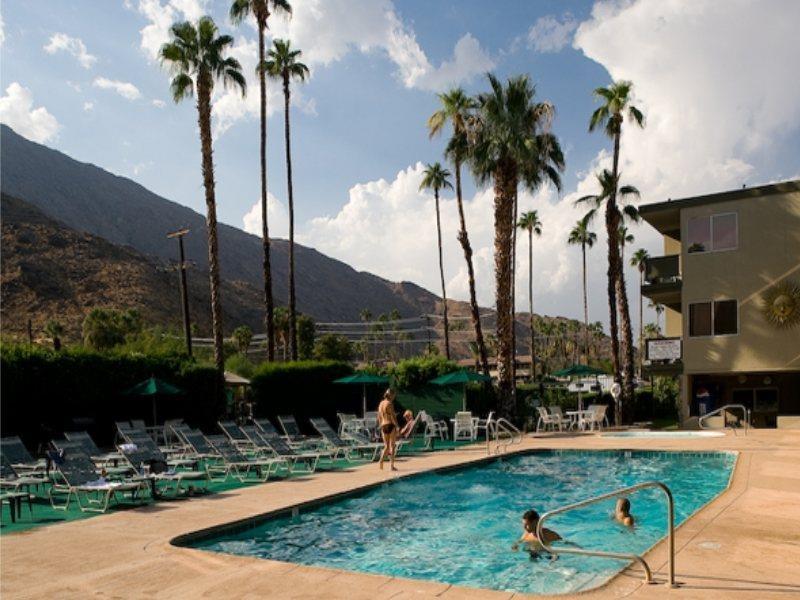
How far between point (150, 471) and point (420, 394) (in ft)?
51.7

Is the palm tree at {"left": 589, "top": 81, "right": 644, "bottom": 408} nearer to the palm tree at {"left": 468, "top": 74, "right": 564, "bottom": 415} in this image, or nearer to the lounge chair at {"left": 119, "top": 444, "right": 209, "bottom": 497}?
the palm tree at {"left": 468, "top": 74, "right": 564, "bottom": 415}

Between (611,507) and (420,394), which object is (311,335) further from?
(611,507)

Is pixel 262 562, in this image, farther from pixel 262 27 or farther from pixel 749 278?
pixel 262 27

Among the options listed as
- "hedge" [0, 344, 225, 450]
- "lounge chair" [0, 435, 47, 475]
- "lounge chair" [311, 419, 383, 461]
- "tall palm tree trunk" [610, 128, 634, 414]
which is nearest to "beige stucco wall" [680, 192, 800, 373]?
"tall palm tree trunk" [610, 128, 634, 414]

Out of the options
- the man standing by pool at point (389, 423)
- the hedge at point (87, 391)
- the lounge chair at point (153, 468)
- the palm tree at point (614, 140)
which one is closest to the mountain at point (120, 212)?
the palm tree at point (614, 140)

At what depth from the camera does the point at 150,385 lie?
62.8ft

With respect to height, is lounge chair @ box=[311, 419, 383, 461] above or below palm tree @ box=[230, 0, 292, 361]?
below

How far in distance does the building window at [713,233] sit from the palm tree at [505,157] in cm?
639

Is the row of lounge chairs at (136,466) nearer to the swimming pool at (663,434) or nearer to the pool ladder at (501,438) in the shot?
the pool ladder at (501,438)

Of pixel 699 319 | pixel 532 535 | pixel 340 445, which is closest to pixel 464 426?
pixel 340 445

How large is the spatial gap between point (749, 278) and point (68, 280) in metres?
78.5

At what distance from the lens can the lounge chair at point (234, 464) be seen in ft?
44.7

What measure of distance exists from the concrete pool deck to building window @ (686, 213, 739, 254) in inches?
632

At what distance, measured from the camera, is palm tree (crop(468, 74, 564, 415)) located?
24828 mm
